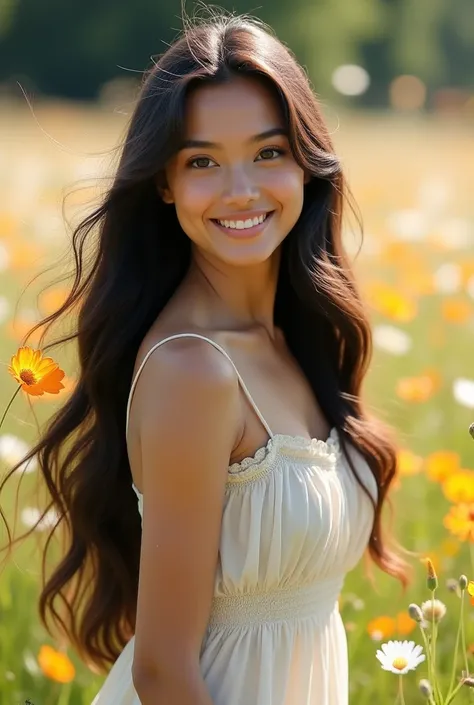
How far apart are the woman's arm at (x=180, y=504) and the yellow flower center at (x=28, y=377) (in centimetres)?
14

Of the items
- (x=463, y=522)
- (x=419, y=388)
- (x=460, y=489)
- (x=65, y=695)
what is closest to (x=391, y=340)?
(x=419, y=388)

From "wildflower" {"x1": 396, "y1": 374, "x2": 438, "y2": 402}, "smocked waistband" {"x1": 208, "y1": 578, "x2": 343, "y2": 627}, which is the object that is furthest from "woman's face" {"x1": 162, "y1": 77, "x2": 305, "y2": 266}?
"wildflower" {"x1": 396, "y1": 374, "x2": 438, "y2": 402}

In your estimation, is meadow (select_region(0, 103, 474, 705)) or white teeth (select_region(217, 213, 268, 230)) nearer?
white teeth (select_region(217, 213, 268, 230))

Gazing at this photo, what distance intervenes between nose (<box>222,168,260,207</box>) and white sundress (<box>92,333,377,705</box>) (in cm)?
20

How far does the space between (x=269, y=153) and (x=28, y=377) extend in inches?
18.0

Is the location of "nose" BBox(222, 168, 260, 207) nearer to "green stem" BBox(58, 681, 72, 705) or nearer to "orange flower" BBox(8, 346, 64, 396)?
"orange flower" BBox(8, 346, 64, 396)

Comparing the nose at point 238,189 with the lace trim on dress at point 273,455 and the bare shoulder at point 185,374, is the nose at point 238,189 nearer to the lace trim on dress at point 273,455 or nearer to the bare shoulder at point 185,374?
the bare shoulder at point 185,374

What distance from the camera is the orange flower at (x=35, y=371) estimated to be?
1.60 metres

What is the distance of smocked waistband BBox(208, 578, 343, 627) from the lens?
1717 millimetres

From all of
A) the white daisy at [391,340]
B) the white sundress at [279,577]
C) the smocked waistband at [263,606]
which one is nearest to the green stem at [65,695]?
the white sundress at [279,577]

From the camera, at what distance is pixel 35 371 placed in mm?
1610

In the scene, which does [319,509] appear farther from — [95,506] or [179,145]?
[179,145]

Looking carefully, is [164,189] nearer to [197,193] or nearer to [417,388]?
[197,193]

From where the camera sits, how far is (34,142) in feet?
36.7
